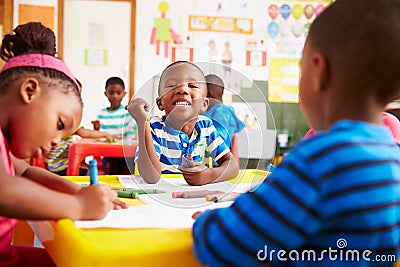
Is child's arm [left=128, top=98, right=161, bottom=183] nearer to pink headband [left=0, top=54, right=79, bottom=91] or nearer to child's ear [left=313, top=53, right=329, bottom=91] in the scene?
pink headband [left=0, top=54, right=79, bottom=91]

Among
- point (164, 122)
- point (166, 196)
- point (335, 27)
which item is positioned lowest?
point (166, 196)

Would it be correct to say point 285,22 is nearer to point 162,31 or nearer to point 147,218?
point 162,31

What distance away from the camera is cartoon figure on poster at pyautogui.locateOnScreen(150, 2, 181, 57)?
4.50 metres

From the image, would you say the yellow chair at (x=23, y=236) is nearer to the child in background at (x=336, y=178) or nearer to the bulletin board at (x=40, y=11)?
the child in background at (x=336, y=178)

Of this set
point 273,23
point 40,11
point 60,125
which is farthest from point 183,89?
point 273,23

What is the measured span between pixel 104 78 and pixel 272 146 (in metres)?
3.50

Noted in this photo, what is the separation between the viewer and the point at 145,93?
108 centimetres

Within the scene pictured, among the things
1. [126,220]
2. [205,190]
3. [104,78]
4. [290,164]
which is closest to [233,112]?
[205,190]

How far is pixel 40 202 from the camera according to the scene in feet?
2.25

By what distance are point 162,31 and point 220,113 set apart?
11.1 feet

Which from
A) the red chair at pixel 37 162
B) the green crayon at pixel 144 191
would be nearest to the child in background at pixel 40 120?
the green crayon at pixel 144 191

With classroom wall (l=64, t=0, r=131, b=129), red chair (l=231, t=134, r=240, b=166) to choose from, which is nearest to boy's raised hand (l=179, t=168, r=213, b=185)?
red chair (l=231, t=134, r=240, b=166)

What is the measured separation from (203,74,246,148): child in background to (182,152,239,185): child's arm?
5 cm

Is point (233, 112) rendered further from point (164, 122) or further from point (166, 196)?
point (166, 196)
